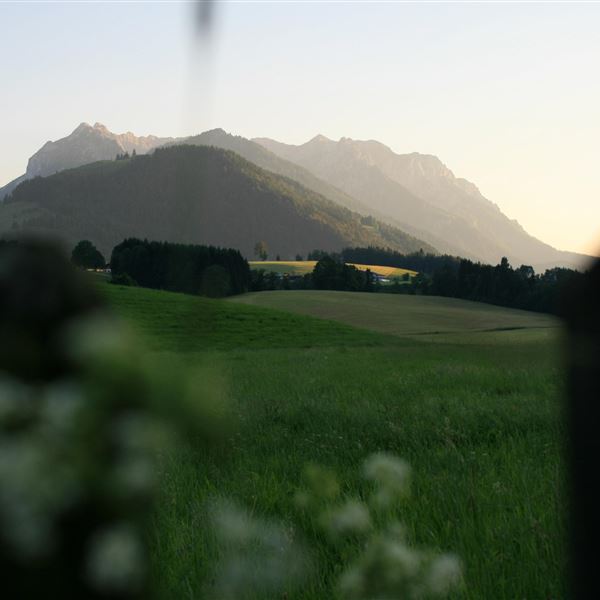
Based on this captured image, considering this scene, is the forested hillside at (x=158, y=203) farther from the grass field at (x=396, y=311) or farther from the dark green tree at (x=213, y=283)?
the grass field at (x=396, y=311)

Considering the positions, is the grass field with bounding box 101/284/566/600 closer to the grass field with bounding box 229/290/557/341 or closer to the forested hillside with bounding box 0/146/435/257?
the forested hillside with bounding box 0/146/435/257

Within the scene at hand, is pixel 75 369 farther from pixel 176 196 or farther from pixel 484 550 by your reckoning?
pixel 484 550

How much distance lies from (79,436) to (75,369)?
5 cm

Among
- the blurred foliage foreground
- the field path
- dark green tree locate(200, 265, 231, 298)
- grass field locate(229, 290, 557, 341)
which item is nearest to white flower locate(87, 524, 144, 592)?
the blurred foliage foreground

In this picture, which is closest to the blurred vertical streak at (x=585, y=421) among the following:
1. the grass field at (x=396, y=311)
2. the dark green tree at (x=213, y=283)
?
the dark green tree at (x=213, y=283)

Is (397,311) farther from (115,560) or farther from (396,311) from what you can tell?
(115,560)

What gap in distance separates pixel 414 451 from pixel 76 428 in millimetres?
5696

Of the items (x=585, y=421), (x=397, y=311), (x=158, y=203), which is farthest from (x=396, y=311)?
(x=585, y=421)

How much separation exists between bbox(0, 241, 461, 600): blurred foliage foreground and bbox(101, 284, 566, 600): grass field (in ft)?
0.20

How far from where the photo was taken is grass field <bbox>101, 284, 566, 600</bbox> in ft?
4.45

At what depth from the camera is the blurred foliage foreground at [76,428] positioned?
0.51 metres

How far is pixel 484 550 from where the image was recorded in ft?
10.7

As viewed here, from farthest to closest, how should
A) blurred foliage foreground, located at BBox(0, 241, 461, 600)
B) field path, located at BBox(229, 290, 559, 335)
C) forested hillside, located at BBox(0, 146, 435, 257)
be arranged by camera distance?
1. field path, located at BBox(229, 290, 559, 335)
2. forested hillside, located at BBox(0, 146, 435, 257)
3. blurred foliage foreground, located at BBox(0, 241, 461, 600)

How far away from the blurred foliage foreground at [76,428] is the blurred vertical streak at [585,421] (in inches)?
16.4
